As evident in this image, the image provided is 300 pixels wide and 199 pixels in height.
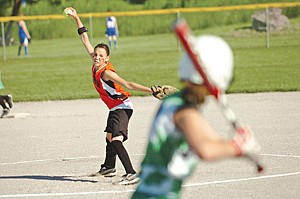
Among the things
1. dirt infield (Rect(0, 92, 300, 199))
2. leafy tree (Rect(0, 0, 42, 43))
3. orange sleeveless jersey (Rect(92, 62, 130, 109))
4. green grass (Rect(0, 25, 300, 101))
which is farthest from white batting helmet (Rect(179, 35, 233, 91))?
leafy tree (Rect(0, 0, 42, 43))

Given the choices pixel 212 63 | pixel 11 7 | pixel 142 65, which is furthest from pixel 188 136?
pixel 11 7

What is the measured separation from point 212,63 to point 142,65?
89.2 feet

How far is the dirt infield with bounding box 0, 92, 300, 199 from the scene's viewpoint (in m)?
10.1

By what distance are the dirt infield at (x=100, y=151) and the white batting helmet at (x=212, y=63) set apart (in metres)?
4.98

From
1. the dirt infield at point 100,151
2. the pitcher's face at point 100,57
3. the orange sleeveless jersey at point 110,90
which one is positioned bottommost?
the dirt infield at point 100,151

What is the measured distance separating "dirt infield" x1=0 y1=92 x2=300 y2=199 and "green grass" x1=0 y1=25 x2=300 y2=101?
2.60 metres

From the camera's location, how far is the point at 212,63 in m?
4.52

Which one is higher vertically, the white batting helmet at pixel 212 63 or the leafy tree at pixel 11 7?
the white batting helmet at pixel 212 63

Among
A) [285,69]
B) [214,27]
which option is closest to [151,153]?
[285,69]

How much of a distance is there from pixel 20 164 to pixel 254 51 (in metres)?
23.4

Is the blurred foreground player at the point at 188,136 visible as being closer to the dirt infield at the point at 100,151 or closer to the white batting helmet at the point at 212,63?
the white batting helmet at the point at 212,63

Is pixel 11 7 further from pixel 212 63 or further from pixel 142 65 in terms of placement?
pixel 212 63

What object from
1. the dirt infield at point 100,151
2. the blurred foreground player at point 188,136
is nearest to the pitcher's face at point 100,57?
the dirt infield at point 100,151

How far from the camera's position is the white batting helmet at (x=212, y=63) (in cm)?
448
